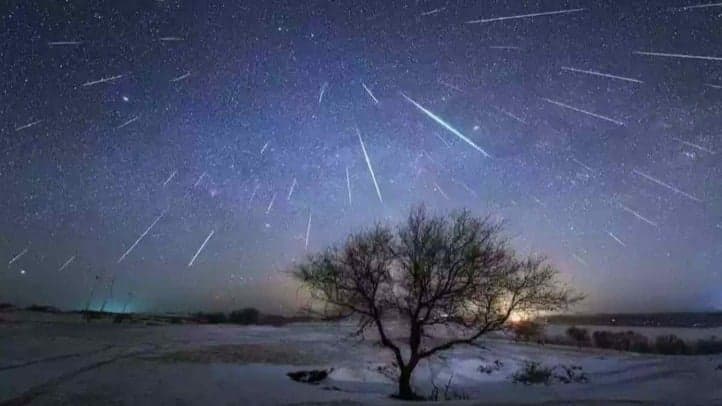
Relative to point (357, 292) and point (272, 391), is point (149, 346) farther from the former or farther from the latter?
point (357, 292)

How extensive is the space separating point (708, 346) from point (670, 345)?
436 cm

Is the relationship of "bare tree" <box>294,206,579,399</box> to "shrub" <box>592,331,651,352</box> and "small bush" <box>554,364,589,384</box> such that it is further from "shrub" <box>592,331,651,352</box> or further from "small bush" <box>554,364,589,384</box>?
"shrub" <box>592,331,651,352</box>

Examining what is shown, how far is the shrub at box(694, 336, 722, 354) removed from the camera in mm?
63438

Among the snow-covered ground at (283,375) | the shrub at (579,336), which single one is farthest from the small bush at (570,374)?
the shrub at (579,336)

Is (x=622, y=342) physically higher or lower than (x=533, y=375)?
lower

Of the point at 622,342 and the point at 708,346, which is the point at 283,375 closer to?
→ the point at 622,342

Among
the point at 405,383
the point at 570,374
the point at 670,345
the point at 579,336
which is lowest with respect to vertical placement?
the point at 670,345

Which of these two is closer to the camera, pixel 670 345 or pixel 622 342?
pixel 670 345

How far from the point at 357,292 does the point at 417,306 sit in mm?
2894

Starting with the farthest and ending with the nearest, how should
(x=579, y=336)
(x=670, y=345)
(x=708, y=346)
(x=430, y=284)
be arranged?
(x=579, y=336) < (x=670, y=345) < (x=708, y=346) < (x=430, y=284)

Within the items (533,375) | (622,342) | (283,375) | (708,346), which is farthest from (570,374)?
(708,346)

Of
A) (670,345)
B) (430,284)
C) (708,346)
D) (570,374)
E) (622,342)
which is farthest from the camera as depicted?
(622,342)

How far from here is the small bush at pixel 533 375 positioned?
3400 cm

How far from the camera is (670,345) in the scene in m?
68.2
